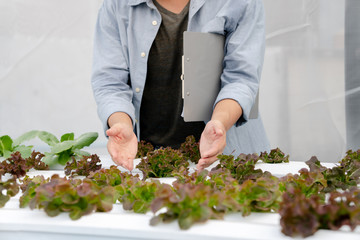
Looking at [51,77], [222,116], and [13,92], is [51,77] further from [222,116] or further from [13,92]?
[222,116]

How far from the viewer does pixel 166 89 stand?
1.65 m

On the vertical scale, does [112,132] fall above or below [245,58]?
below

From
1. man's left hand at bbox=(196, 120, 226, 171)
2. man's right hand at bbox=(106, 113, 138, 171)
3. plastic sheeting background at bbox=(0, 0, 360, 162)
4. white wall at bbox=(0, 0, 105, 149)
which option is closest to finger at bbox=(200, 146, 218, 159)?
man's left hand at bbox=(196, 120, 226, 171)

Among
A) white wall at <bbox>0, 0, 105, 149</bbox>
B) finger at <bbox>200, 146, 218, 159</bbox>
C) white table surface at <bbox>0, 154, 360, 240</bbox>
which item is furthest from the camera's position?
white wall at <bbox>0, 0, 105, 149</bbox>

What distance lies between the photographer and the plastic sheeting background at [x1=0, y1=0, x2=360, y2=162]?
2607 millimetres

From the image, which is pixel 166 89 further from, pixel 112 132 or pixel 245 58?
pixel 112 132

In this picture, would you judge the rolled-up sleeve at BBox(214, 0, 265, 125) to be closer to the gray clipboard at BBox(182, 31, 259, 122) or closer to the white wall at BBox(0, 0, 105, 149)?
the gray clipboard at BBox(182, 31, 259, 122)

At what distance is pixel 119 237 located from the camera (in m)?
0.60

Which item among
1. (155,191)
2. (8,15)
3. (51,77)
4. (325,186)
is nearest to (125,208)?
(155,191)

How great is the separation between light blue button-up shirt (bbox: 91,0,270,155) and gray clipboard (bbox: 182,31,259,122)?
3 centimetres

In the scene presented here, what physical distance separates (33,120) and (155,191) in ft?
8.22

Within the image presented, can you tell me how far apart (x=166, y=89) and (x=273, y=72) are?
1.31m

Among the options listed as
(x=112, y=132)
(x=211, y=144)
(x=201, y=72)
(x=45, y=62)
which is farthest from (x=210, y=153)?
(x=45, y=62)

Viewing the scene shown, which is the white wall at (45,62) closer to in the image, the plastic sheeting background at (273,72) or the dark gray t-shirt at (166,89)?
the plastic sheeting background at (273,72)
